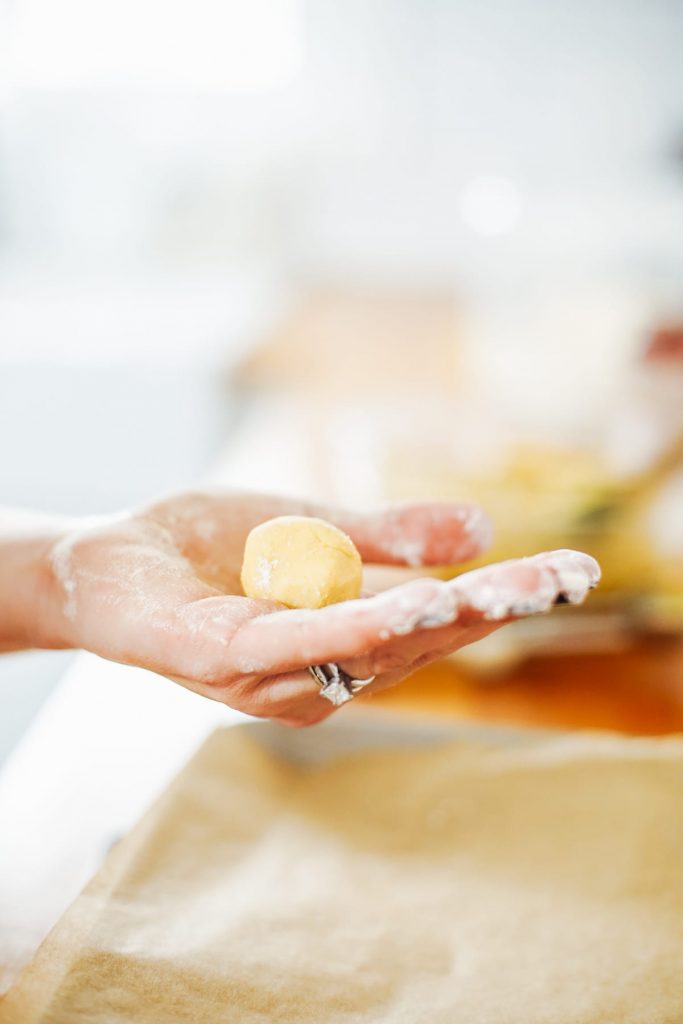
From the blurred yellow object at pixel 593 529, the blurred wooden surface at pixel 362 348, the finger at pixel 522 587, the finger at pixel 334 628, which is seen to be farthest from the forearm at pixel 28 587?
the blurred wooden surface at pixel 362 348

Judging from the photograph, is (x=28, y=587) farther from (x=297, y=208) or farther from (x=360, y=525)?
(x=297, y=208)

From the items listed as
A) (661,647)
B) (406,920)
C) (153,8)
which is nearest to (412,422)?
(661,647)

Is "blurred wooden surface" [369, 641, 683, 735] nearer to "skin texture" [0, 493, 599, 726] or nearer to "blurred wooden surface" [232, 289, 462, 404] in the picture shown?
"skin texture" [0, 493, 599, 726]

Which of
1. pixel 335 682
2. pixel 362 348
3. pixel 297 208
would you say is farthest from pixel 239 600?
pixel 297 208

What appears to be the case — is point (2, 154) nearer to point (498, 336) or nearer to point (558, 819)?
point (498, 336)

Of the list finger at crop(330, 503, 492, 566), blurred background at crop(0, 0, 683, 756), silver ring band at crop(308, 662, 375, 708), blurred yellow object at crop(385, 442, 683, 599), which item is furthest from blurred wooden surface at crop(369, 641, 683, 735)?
blurred background at crop(0, 0, 683, 756)

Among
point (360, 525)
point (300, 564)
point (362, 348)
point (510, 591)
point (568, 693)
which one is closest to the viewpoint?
point (510, 591)
